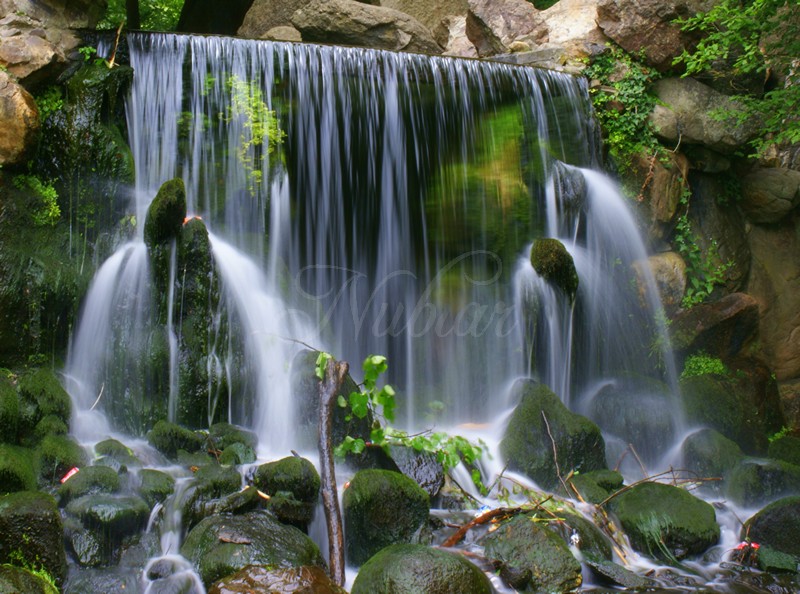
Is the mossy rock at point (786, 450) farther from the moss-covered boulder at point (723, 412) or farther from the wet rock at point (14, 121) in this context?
the wet rock at point (14, 121)

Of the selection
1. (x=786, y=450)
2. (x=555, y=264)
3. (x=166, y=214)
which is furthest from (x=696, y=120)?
(x=166, y=214)

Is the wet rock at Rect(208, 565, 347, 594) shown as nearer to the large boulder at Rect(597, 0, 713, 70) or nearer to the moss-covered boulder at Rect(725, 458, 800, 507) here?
the moss-covered boulder at Rect(725, 458, 800, 507)

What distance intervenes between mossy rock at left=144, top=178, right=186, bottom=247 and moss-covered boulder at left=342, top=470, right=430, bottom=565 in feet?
10.9

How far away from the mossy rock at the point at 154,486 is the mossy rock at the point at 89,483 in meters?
0.18

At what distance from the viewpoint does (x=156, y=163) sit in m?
8.65

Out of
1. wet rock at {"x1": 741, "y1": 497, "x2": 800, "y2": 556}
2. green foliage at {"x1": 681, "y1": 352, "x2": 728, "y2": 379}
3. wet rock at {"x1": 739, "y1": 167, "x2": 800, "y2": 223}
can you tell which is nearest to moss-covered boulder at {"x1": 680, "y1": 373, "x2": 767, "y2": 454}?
green foliage at {"x1": 681, "y1": 352, "x2": 728, "y2": 379}

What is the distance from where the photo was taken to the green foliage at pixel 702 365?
395 inches

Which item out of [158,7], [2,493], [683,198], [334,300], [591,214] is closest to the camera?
[2,493]

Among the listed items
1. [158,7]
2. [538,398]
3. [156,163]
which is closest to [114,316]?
[156,163]

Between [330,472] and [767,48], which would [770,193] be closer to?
[767,48]

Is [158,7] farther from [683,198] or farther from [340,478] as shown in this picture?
[340,478]

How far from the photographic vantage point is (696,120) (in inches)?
420

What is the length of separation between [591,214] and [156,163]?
17.8ft

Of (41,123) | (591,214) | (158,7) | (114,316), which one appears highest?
(158,7)
